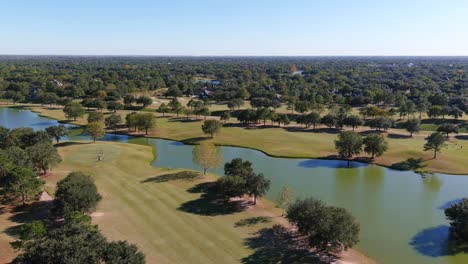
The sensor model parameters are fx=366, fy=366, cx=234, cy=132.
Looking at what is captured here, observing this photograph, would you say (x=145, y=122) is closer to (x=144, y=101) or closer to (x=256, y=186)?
(x=144, y=101)

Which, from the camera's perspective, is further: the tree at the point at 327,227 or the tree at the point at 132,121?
the tree at the point at 132,121

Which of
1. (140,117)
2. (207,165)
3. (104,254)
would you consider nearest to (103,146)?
(140,117)

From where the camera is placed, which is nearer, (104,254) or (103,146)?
(104,254)

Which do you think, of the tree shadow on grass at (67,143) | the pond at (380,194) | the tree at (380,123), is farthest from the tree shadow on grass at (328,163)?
the tree shadow on grass at (67,143)

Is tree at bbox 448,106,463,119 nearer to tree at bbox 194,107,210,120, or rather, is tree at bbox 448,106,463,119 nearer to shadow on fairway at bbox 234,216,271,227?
tree at bbox 194,107,210,120

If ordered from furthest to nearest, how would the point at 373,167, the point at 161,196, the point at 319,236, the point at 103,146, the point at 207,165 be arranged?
the point at 103,146 < the point at 373,167 < the point at 207,165 < the point at 161,196 < the point at 319,236

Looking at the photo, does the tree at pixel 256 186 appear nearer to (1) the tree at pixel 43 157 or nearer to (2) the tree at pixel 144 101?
(1) the tree at pixel 43 157

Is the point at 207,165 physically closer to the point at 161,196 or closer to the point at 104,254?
the point at 161,196

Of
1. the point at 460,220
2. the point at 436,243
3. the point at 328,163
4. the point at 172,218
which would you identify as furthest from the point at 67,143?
the point at 460,220
